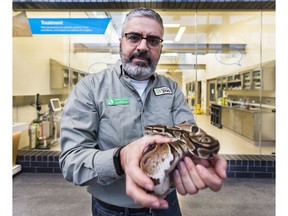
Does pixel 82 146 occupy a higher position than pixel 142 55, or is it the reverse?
pixel 142 55

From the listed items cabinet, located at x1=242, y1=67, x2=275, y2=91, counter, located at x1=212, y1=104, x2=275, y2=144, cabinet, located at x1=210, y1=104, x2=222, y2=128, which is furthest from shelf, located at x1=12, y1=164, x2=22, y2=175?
cabinet, located at x1=242, y1=67, x2=275, y2=91

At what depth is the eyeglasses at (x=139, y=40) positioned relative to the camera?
0.95 metres

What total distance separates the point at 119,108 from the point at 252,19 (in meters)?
5.11

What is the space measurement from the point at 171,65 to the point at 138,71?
4479 mm

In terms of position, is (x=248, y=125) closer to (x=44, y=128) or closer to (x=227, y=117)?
(x=227, y=117)

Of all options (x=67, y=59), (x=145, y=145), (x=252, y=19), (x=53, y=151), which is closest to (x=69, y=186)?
(x=53, y=151)

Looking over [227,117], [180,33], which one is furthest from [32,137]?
[227,117]

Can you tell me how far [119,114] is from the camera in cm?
98

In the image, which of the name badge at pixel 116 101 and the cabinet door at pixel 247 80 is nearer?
the name badge at pixel 116 101

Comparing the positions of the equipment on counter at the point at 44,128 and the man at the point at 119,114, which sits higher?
the man at the point at 119,114

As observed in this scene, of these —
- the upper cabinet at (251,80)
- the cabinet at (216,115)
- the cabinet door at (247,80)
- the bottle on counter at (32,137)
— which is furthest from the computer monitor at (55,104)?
the cabinet door at (247,80)

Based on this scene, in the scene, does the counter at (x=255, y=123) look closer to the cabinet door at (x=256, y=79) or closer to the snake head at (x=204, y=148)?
the cabinet door at (x=256, y=79)

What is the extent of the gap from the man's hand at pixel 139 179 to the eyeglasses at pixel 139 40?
475 millimetres

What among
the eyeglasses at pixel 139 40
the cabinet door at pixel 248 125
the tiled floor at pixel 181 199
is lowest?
the tiled floor at pixel 181 199
